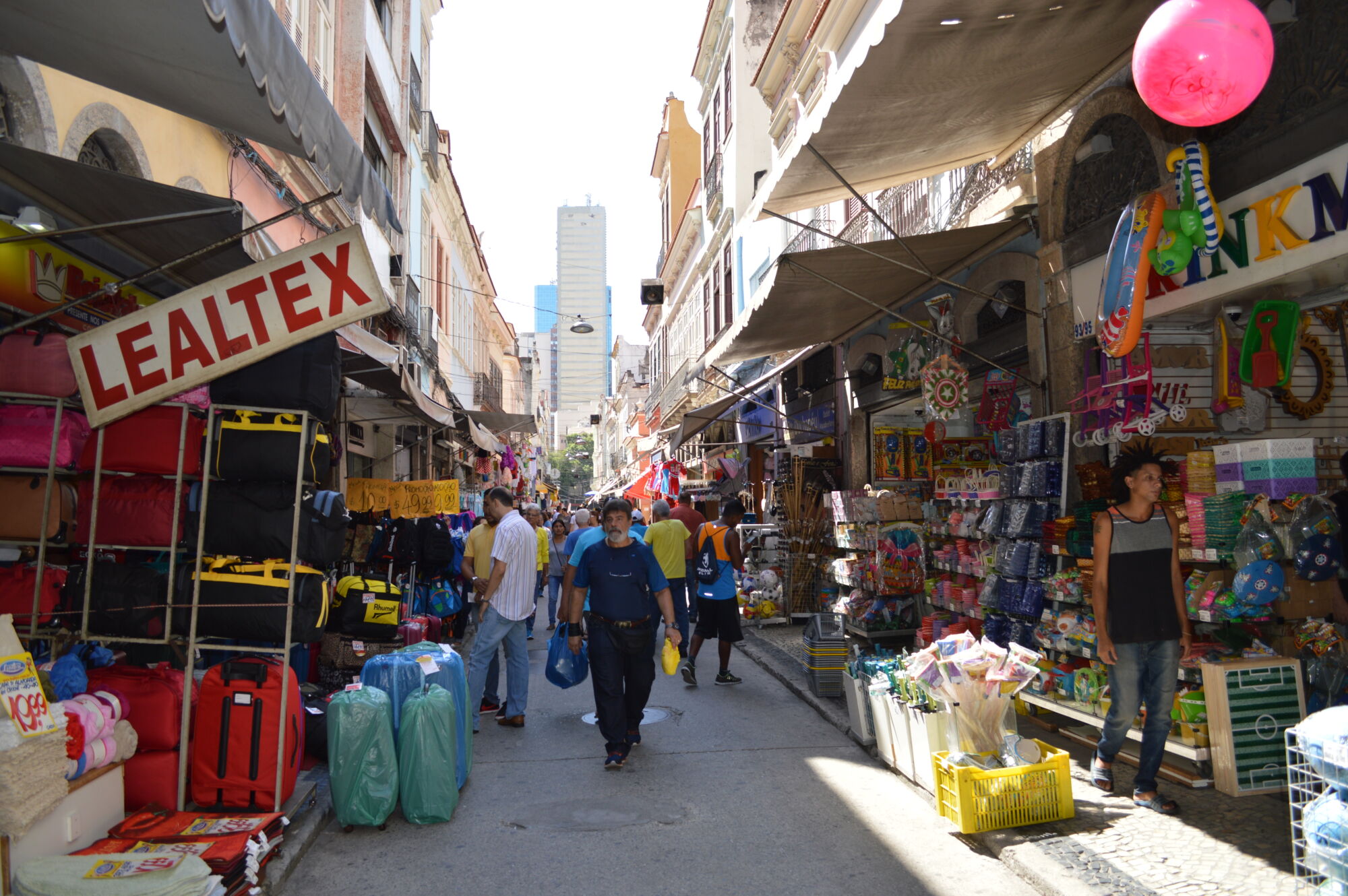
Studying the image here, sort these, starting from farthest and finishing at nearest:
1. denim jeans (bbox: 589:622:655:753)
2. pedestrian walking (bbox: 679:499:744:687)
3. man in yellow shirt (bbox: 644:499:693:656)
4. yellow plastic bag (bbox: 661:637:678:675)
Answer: man in yellow shirt (bbox: 644:499:693:656)
pedestrian walking (bbox: 679:499:744:687)
yellow plastic bag (bbox: 661:637:678:675)
denim jeans (bbox: 589:622:655:753)

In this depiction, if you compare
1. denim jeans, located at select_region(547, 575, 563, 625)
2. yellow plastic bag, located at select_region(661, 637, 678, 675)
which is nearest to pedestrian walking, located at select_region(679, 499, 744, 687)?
yellow plastic bag, located at select_region(661, 637, 678, 675)

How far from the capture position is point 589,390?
172m

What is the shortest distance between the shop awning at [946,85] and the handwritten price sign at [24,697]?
5.00 m

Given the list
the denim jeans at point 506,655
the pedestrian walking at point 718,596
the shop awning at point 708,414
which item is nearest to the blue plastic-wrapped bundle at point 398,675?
the denim jeans at point 506,655

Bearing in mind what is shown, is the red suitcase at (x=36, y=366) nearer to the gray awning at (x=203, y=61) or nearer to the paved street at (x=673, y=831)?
the gray awning at (x=203, y=61)

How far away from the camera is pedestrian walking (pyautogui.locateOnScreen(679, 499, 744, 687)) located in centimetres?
923

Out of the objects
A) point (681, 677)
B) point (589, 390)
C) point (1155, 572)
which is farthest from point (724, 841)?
point (589, 390)

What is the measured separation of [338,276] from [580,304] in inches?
5711

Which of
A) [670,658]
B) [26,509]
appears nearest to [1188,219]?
[670,658]

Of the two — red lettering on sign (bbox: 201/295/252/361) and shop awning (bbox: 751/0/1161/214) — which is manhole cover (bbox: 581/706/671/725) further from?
shop awning (bbox: 751/0/1161/214)

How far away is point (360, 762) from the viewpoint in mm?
4953

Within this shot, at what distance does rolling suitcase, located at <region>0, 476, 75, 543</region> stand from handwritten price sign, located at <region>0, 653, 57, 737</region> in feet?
4.57

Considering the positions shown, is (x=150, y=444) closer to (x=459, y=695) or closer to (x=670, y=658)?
(x=459, y=695)

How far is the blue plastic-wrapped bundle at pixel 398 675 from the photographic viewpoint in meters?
5.46
